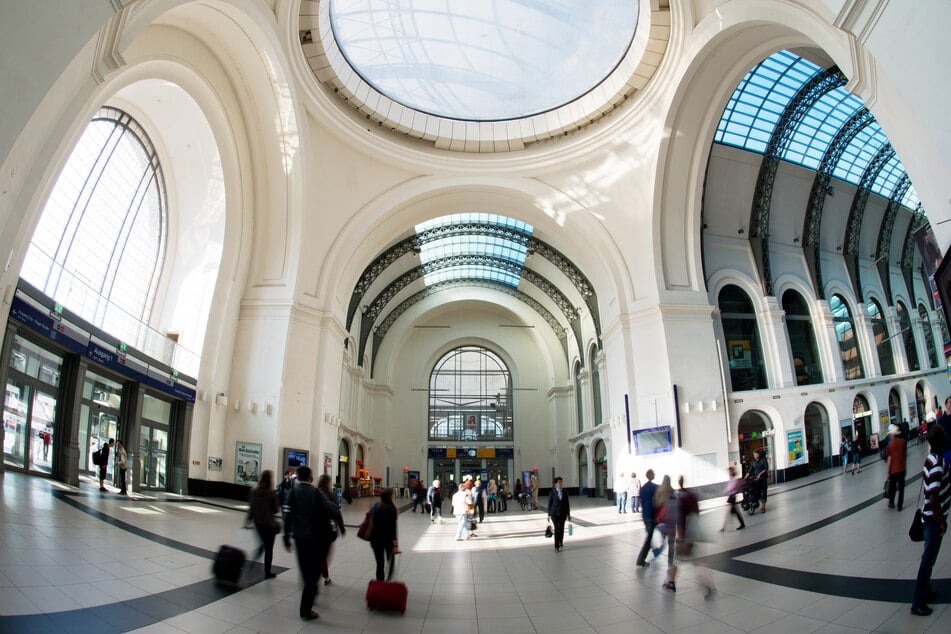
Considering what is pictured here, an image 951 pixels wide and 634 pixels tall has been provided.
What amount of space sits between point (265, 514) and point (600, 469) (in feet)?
68.5

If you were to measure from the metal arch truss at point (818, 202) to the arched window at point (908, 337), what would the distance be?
3.84m

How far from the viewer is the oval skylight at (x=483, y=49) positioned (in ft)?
52.2

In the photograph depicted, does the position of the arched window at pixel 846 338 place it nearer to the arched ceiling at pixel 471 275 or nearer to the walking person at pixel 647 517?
the arched ceiling at pixel 471 275

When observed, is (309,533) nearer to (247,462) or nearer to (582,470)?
(247,462)

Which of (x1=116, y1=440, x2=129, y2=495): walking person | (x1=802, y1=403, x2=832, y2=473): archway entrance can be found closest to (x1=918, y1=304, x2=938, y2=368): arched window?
(x1=802, y1=403, x2=832, y2=473): archway entrance

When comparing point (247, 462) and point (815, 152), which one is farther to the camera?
point (815, 152)

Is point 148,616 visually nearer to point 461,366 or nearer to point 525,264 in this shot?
point 525,264

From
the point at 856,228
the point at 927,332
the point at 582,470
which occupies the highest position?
the point at 856,228

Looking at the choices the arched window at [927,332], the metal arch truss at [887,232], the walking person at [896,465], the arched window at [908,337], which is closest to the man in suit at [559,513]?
the walking person at [896,465]

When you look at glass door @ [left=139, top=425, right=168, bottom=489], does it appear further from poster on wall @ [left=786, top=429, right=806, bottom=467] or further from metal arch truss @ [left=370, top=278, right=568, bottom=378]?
poster on wall @ [left=786, top=429, right=806, bottom=467]

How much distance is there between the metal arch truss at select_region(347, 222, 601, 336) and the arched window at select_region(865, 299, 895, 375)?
9.60m

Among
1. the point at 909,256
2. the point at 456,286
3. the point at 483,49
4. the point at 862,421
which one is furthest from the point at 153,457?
the point at 909,256

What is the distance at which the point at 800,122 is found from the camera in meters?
17.8

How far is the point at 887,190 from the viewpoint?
20984 mm
